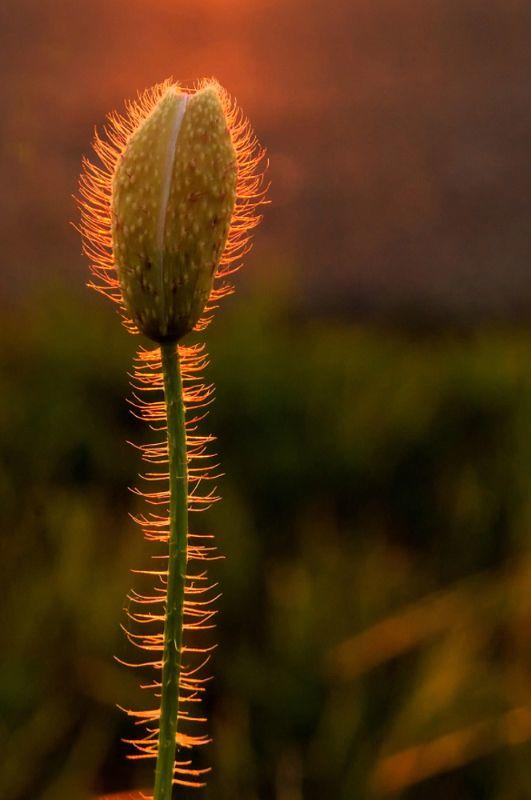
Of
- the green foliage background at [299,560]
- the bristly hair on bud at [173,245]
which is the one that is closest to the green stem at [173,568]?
the bristly hair on bud at [173,245]

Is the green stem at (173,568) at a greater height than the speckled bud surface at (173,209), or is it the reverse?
the speckled bud surface at (173,209)

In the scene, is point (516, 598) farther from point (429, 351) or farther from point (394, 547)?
point (429, 351)

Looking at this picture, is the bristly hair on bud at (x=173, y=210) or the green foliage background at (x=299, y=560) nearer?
the bristly hair on bud at (x=173, y=210)

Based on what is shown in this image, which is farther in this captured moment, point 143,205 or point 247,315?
point 247,315

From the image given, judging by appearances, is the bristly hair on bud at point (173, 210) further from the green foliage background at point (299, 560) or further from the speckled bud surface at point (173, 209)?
the green foliage background at point (299, 560)

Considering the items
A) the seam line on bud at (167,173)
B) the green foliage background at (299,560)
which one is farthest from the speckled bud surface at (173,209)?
the green foliage background at (299,560)

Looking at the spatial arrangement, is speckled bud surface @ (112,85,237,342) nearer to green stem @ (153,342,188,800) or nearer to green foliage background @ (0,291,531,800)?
green stem @ (153,342,188,800)

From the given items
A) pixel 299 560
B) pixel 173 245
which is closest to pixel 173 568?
pixel 173 245

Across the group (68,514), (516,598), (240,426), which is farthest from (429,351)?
(68,514)
